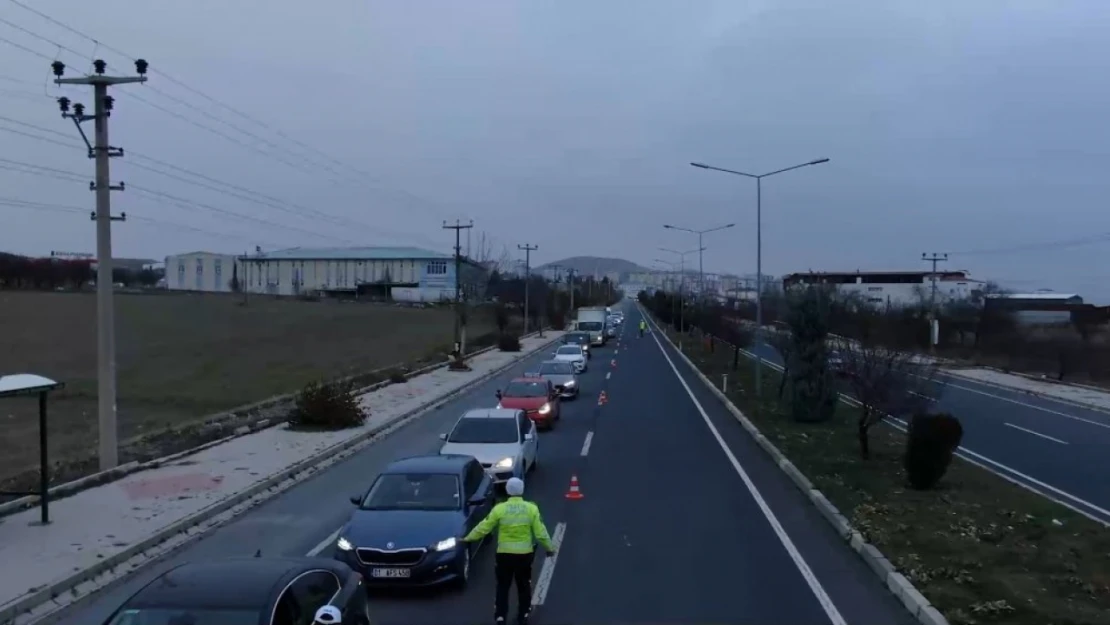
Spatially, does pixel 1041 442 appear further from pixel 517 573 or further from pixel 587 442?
pixel 517 573

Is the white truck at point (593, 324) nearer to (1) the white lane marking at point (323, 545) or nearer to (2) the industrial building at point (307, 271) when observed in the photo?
(1) the white lane marking at point (323, 545)

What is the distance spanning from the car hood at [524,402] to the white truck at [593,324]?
50.5 metres

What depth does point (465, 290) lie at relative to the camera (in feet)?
229

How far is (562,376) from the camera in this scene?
128 ft

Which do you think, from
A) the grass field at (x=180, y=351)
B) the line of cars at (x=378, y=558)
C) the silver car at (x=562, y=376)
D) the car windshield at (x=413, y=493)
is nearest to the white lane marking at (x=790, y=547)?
the line of cars at (x=378, y=558)

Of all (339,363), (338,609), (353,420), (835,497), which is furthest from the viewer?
(339,363)

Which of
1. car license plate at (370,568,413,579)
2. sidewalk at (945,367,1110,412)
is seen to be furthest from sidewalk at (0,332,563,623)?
sidewalk at (945,367,1110,412)

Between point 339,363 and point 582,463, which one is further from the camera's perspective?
point 339,363

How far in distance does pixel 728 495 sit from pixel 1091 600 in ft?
25.4

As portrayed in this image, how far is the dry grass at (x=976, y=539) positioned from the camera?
1082cm

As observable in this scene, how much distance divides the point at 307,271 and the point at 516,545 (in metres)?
159

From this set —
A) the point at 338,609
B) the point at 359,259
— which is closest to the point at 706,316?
the point at 338,609

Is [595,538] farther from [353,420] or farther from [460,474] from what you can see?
[353,420]

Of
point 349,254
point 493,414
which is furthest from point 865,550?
point 349,254
